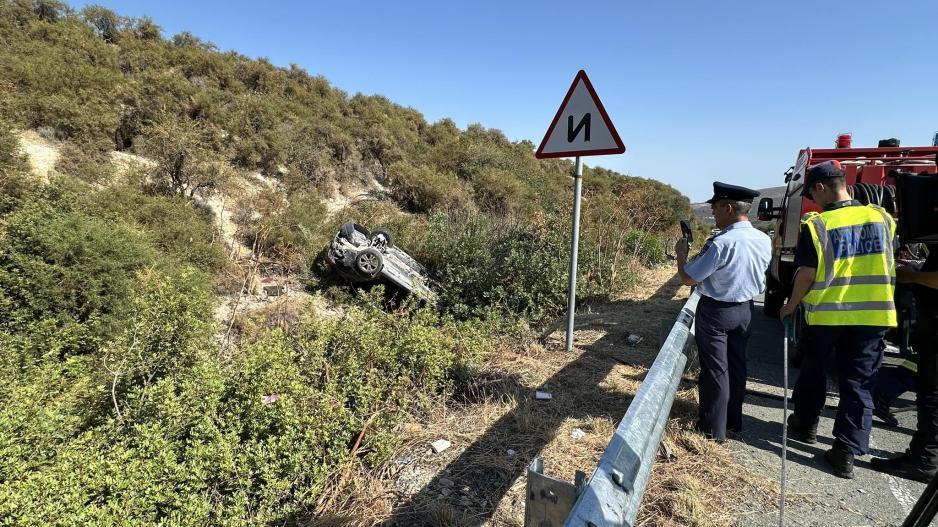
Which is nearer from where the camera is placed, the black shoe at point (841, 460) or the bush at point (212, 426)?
the bush at point (212, 426)

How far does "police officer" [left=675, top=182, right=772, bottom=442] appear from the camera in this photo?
9.32 ft

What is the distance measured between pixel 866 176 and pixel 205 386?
747cm

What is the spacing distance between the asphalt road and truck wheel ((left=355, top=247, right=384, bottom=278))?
4741 mm

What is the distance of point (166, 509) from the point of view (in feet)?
6.24

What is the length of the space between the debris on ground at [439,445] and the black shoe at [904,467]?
2622 millimetres

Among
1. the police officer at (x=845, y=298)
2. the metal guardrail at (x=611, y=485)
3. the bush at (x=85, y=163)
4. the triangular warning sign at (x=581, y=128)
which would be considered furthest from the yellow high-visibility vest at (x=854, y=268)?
the bush at (x=85, y=163)

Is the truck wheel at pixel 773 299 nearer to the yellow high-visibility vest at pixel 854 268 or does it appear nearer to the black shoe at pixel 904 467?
the yellow high-visibility vest at pixel 854 268

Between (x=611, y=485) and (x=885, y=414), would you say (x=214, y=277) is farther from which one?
(x=885, y=414)

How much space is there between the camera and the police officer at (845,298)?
8.73ft

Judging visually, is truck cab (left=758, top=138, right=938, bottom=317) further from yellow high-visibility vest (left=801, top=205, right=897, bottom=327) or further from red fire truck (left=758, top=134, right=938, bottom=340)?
yellow high-visibility vest (left=801, top=205, right=897, bottom=327)

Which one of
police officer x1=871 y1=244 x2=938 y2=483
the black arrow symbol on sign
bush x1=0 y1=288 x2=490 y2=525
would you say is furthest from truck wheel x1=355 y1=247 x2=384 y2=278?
police officer x1=871 y1=244 x2=938 y2=483

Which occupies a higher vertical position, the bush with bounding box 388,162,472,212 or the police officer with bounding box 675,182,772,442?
the bush with bounding box 388,162,472,212

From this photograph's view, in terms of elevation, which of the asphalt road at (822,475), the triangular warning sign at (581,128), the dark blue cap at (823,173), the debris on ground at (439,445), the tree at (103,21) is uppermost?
the tree at (103,21)

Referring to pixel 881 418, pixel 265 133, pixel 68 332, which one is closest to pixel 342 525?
pixel 68 332
